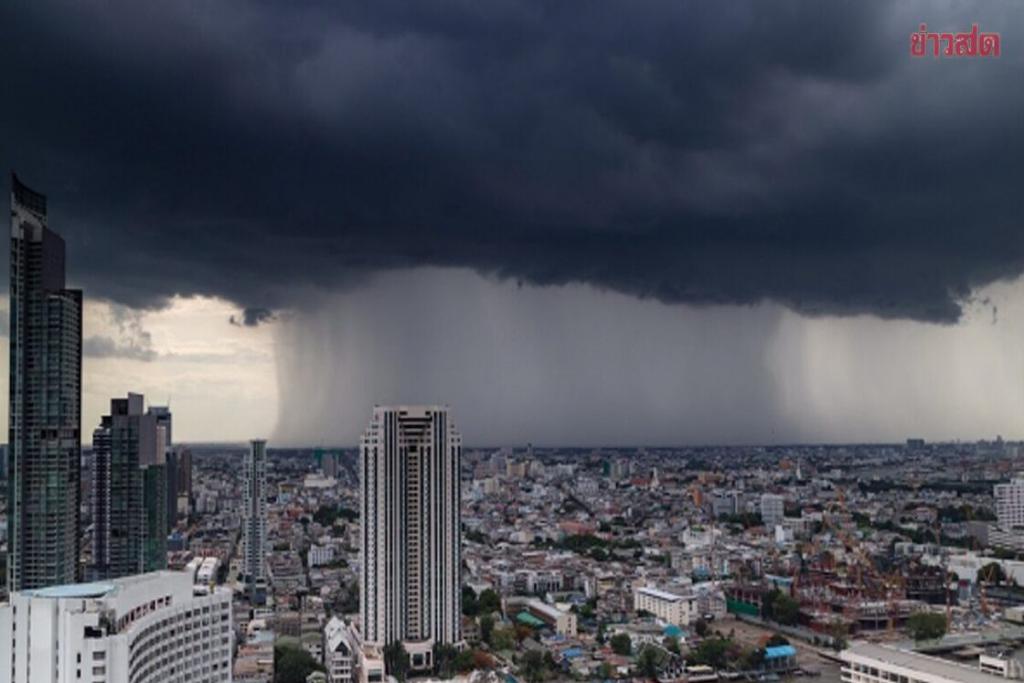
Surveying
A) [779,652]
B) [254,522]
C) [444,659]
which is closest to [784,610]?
[779,652]

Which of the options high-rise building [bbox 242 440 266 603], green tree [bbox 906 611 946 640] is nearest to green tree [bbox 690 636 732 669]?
green tree [bbox 906 611 946 640]

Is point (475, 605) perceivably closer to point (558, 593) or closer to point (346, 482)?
point (558, 593)

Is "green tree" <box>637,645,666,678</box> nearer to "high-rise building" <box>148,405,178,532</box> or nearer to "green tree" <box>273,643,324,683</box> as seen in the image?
"green tree" <box>273,643,324,683</box>

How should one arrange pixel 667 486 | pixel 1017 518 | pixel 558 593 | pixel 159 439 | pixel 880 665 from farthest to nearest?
pixel 667 486, pixel 1017 518, pixel 558 593, pixel 159 439, pixel 880 665

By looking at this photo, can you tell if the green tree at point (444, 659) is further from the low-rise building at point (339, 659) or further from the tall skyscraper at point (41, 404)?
the tall skyscraper at point (41, 404)

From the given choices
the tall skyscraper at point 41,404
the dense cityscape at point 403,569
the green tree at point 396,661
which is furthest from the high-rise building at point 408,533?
the tall skyscraper at point 41,404

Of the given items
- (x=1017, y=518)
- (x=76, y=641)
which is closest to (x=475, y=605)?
(x=76, y=641)
